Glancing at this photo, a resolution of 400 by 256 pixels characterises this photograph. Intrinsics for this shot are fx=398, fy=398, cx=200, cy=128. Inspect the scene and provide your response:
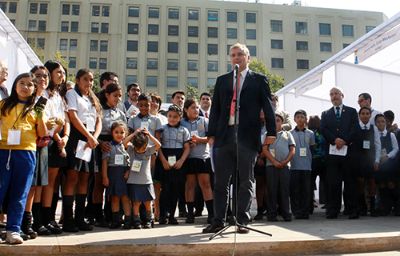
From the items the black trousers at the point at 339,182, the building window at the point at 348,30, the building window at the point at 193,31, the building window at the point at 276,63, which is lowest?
the black trousers at the point at 339,182

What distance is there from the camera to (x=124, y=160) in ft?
15.0

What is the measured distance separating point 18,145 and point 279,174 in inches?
132

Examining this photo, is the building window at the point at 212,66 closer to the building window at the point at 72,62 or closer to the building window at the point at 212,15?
the building window at the point at 212,15

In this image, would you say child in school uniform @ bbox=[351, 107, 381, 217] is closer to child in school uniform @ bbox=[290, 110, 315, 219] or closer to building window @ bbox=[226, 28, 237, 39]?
child in school uniform @ bbox=[290, 110, 315, 219]

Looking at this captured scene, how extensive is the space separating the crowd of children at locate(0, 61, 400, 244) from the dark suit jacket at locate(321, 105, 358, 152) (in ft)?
0.55

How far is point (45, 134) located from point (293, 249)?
2.50 m

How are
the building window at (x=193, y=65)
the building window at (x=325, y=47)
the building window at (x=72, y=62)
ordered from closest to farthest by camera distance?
the building window at (x=72, y=62) → the building window at (x=193, y=65) → the building window at (x=325, y=47)

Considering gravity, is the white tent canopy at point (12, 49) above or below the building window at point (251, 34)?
below

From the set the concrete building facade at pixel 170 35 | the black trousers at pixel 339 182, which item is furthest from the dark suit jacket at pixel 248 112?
the concrete building facade at pixel 170 35

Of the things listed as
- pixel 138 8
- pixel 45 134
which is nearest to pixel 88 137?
pixel 45 134

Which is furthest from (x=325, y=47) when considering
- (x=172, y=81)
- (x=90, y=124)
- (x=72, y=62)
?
(x=90, y=124)

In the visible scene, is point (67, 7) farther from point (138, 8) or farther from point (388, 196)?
point (388, 196)

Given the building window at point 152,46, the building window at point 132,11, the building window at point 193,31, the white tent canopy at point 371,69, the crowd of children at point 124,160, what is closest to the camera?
the crowd of children at point 124,160

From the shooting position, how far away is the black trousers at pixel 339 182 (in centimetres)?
565
